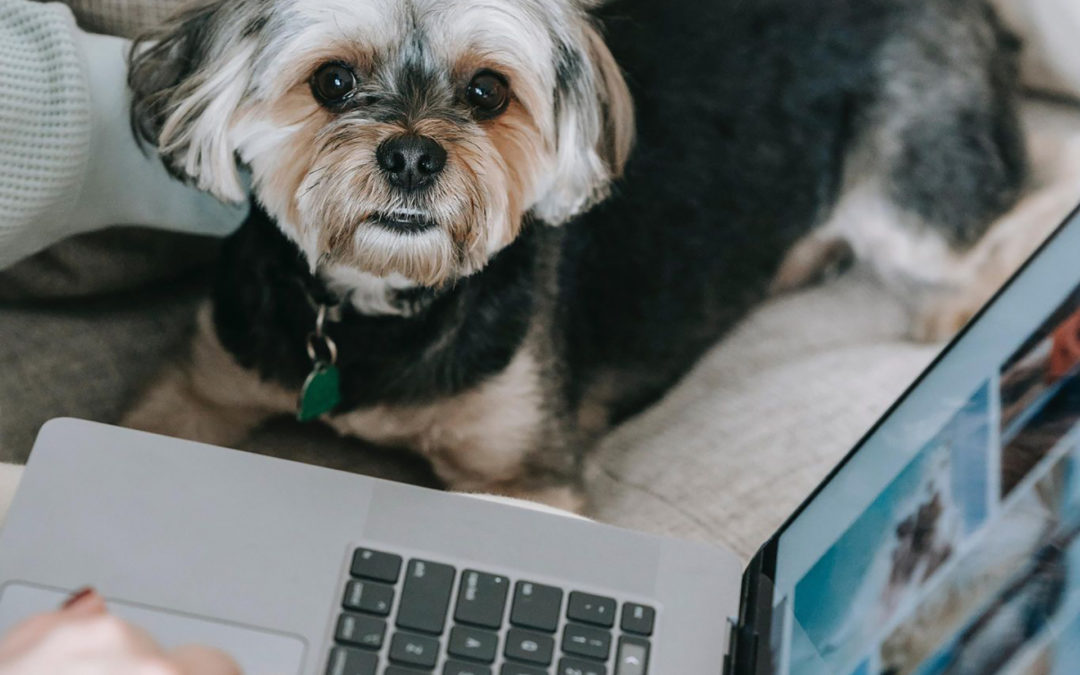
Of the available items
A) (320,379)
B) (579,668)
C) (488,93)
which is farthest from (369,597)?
(488,93)

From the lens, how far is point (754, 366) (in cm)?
140

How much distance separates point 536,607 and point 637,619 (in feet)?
0.25

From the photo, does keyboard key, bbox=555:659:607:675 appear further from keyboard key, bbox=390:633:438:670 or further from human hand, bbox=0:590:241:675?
human hand, bbox=0:590:241:675

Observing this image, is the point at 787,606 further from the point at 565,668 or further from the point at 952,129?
the point at 952,129

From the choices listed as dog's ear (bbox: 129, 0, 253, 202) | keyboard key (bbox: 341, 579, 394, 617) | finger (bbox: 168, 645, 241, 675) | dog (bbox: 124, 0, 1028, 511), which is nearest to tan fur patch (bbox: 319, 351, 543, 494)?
dog (bbox: 124, 0, 1028, 511)

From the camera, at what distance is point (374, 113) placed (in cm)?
92

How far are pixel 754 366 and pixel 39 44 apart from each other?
0.94 metres

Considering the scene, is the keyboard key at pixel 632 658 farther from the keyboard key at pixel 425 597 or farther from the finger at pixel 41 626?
the finger at pixel 41 626

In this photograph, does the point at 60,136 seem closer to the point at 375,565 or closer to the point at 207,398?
the point at 207,398

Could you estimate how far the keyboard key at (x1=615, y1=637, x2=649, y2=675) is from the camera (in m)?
0.74

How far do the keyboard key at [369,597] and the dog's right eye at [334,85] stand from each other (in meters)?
0.45

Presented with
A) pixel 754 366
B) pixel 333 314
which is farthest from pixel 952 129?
pixel 333 314

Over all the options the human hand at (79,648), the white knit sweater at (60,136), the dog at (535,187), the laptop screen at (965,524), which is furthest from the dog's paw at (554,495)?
the human hand at (79,648)

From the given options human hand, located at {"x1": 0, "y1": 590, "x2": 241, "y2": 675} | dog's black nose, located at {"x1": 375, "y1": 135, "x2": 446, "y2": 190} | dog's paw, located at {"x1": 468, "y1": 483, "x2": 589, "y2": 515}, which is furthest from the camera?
dog's paw, located at {"x1": 468, "y1": 483, "x2": 589, "y2": 515}
